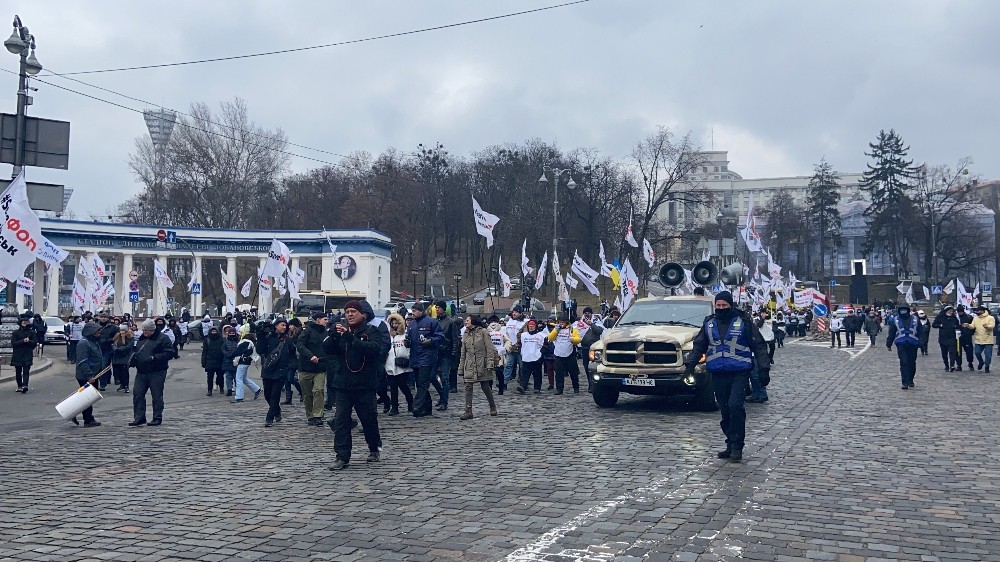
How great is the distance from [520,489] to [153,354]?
778 cm

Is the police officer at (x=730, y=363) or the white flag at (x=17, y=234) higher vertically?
the white flag at (x=17, y=234)

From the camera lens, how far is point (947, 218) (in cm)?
8231

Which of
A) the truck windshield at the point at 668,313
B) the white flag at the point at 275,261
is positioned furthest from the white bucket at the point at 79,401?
the white flag at the point at 275,261

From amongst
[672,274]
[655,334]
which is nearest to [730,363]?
[655,334]

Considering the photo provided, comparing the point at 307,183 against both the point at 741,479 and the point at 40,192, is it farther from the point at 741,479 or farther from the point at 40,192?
the point at 741,479

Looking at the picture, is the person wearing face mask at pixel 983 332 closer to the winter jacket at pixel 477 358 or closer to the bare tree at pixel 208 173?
the winter jacket at pixel 477 358

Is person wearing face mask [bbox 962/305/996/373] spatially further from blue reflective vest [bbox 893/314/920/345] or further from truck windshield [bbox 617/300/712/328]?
truck windshield [bbox 617/300/712/328]

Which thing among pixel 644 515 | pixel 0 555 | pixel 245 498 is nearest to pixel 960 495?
pixel 644 515

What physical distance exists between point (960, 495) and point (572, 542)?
3.90 metres

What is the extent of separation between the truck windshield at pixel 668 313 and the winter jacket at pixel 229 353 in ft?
25.6

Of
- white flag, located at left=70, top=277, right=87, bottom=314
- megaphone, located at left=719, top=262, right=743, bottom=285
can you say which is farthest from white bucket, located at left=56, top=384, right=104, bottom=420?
white flag, located at left=70, top=277, right=87, bottom=314

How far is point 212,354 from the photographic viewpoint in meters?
19.3

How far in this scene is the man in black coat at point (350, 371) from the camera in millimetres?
9477

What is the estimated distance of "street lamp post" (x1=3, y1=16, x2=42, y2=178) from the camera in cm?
1903
